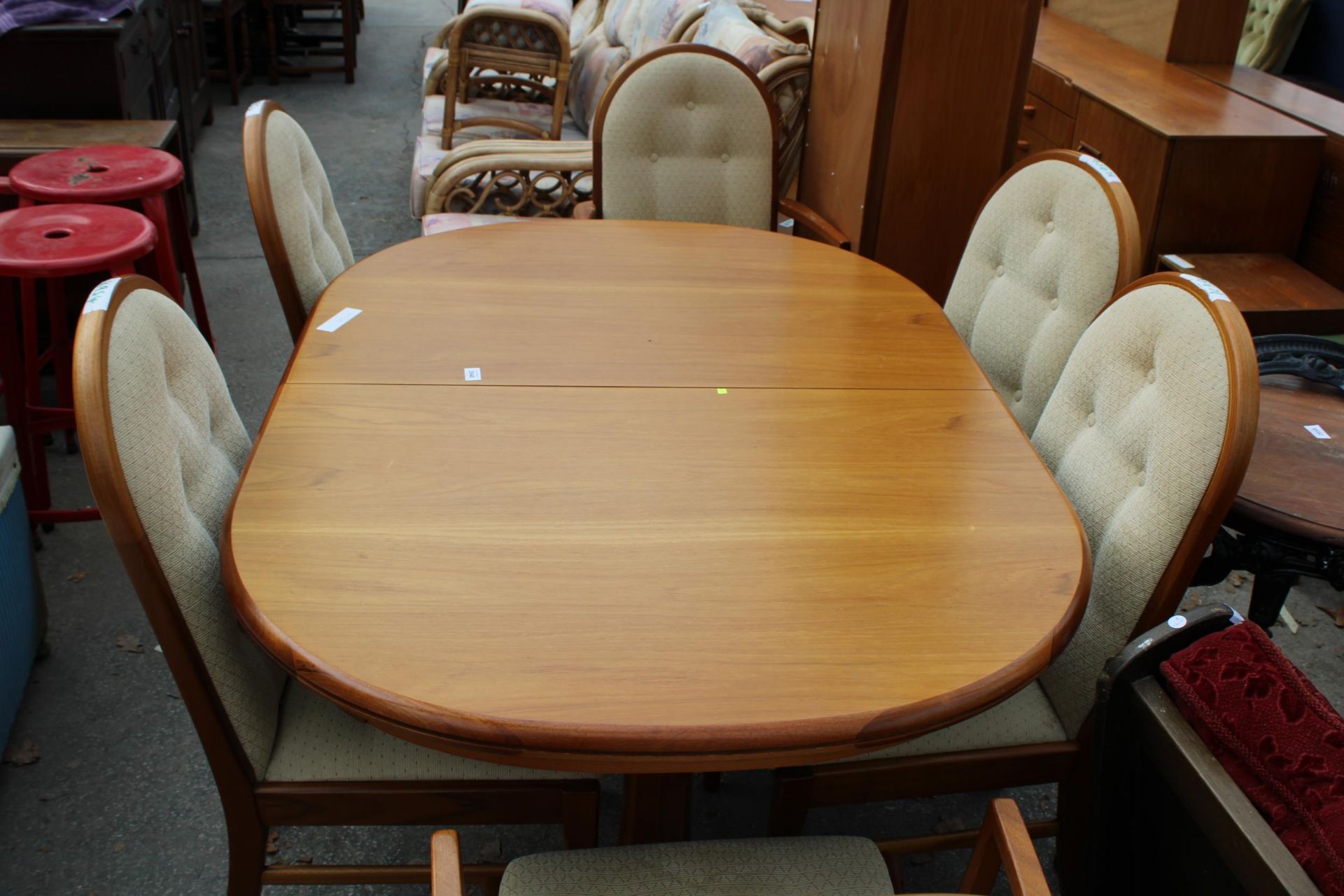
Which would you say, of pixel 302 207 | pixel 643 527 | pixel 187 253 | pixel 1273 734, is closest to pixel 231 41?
pixel 187 253

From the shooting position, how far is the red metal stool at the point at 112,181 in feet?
8.53

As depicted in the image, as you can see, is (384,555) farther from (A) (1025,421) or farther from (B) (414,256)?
(A) (1025,421)

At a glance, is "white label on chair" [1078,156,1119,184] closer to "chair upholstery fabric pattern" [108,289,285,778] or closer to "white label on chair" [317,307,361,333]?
"white label on chair" [317,307,361,333]

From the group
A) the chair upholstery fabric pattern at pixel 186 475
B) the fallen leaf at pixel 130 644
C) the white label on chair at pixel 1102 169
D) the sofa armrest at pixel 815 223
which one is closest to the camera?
the chair upholstery fabric pattern at pixel 186 475

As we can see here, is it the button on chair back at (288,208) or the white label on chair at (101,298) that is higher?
the white label on chair at (101,298)

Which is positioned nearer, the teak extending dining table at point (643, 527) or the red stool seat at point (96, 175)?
the teak extending dining table at point (643, 527)

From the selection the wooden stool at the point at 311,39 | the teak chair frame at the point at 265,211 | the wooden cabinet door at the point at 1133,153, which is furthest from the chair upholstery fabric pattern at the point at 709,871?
the wooden stool at the point at 311,39

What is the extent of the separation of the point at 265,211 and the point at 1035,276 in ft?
4.39

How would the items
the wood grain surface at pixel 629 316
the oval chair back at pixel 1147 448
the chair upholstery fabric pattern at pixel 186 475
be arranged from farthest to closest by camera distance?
→ 1. the wood grain surface at pixel 629 316
2. the oval chair back at pixel 1147 448
3. the chair upholstery fabric pattern at pixel 186 475

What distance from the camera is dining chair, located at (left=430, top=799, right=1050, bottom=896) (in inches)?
→ 47.1

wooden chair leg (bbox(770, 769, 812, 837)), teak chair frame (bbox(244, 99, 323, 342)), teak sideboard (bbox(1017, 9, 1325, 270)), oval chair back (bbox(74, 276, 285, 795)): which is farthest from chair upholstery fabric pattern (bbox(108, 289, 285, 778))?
teak sideboard (bbox(1017, 9, 1325, 270))

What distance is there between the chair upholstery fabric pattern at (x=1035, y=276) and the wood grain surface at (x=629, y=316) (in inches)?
5.2

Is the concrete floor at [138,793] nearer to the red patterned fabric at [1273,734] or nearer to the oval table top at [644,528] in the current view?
the oval table top at [644,528]

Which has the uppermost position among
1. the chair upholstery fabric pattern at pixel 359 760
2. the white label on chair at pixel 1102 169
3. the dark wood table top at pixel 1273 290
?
the white label on chair at pixel 1102 169
